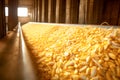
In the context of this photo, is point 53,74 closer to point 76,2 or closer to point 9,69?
point 9,69

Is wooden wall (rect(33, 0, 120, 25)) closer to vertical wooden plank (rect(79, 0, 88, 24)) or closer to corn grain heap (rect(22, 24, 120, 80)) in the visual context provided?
vertical wooden plank (rect(79, 0, 88, 24))

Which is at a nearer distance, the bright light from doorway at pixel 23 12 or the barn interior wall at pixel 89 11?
the barn interior wall at pixel 89 11

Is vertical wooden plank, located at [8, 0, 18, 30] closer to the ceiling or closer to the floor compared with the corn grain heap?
closer to the ceiling

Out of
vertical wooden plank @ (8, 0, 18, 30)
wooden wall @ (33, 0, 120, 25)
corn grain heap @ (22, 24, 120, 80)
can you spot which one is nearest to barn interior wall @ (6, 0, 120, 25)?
wooden wall @ (33, 0, 120, 25)

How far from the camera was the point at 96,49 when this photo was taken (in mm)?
1702

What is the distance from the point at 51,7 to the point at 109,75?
807 cm

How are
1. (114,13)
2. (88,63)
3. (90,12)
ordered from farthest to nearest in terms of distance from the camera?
(114,13), (90,12), (88,63)

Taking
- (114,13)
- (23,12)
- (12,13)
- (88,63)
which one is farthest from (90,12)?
(23,12)

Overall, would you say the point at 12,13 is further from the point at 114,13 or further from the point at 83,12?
the point at 114,13

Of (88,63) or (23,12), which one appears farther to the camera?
(23,12)

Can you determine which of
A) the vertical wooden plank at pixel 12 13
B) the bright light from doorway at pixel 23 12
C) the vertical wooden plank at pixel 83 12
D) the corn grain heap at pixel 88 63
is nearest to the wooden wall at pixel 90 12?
Result: the vertical wooden plank at pixel 83 12

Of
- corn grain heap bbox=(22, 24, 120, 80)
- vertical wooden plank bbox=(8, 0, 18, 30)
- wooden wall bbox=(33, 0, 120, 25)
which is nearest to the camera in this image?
corn grain heap bbox=(22, 24, 120, 80)

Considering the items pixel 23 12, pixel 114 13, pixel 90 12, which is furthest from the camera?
pixel 23 12

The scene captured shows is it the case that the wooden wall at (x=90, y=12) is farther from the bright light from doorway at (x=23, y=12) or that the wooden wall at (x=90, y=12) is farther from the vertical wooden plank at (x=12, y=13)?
the bright light from doorway at (x=23, y=12)
